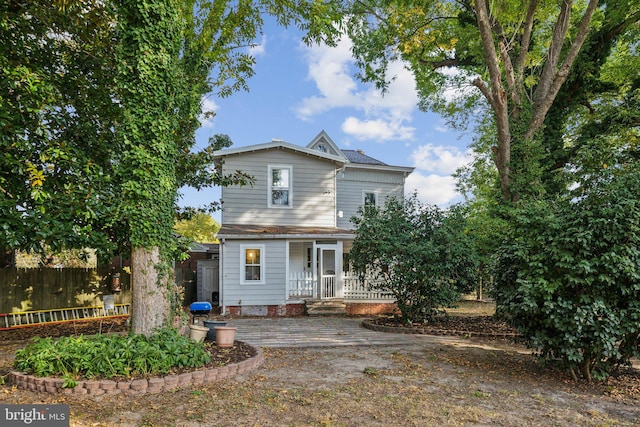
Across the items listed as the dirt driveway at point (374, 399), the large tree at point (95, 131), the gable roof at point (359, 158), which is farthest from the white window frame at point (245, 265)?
the gable roof at point (359, 158)

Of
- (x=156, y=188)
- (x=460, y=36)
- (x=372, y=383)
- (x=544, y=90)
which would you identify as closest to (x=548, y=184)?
(x=544, y=90)

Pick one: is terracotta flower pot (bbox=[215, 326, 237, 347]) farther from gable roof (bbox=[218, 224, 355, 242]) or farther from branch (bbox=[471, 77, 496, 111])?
branch (bbox=[471, 77, 496, 111])

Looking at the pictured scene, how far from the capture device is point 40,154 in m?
6.73

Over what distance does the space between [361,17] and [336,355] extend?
36.4 ft

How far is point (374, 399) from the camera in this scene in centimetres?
473

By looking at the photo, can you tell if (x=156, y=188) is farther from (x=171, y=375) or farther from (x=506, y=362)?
(x=506, y=362)

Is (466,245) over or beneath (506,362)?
over

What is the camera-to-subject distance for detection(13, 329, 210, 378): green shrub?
16.4 ft

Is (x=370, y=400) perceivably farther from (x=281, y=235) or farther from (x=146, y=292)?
(x=281, y=235)

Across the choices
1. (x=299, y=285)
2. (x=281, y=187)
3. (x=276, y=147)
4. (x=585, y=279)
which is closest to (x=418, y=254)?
(x=585, y=279)

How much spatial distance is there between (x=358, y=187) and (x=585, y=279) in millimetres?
13742

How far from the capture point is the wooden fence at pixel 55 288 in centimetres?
1020

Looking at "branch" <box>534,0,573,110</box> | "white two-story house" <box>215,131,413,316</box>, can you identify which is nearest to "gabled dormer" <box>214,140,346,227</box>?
"white two-story house" <box>215,131,413,316</box>

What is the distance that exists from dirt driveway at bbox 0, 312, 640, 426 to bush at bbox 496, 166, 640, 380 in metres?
0.65
